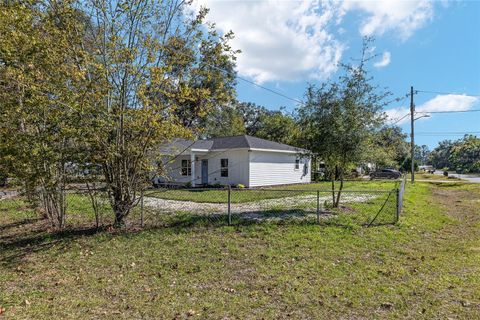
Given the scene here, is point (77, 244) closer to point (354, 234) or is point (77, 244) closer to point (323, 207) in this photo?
point (354, 234)

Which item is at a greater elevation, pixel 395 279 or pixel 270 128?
pixel 270 128

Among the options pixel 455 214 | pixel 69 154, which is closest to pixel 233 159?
pixel 455 214

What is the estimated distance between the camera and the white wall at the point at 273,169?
18781mm

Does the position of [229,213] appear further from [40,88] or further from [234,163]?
[234,163]

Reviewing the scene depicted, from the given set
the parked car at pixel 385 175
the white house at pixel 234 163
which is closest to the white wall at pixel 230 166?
the white house at pixel 234 163

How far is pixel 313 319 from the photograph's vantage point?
3.36 metres

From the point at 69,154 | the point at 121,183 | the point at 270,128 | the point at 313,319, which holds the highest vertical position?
the point at 270,128

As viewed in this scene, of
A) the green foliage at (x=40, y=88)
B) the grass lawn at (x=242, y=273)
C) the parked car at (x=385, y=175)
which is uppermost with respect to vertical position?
the green foliage at (x=40, y=88)

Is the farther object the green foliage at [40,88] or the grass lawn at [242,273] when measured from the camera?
the green foliage at [40,88]

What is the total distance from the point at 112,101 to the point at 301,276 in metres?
5.15

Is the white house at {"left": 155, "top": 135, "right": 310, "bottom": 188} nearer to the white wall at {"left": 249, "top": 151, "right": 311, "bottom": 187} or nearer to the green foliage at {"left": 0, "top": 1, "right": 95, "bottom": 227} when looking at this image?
the white wall at {"left": 249, "top": 151, "right": 311, "bottom": 187}

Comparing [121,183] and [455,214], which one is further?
[455,214]

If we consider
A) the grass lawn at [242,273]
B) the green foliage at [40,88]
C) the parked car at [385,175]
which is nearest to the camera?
the grass lawn at [242,273]

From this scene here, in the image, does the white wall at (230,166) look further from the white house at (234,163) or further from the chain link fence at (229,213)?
the chain link fence at (229,213)
